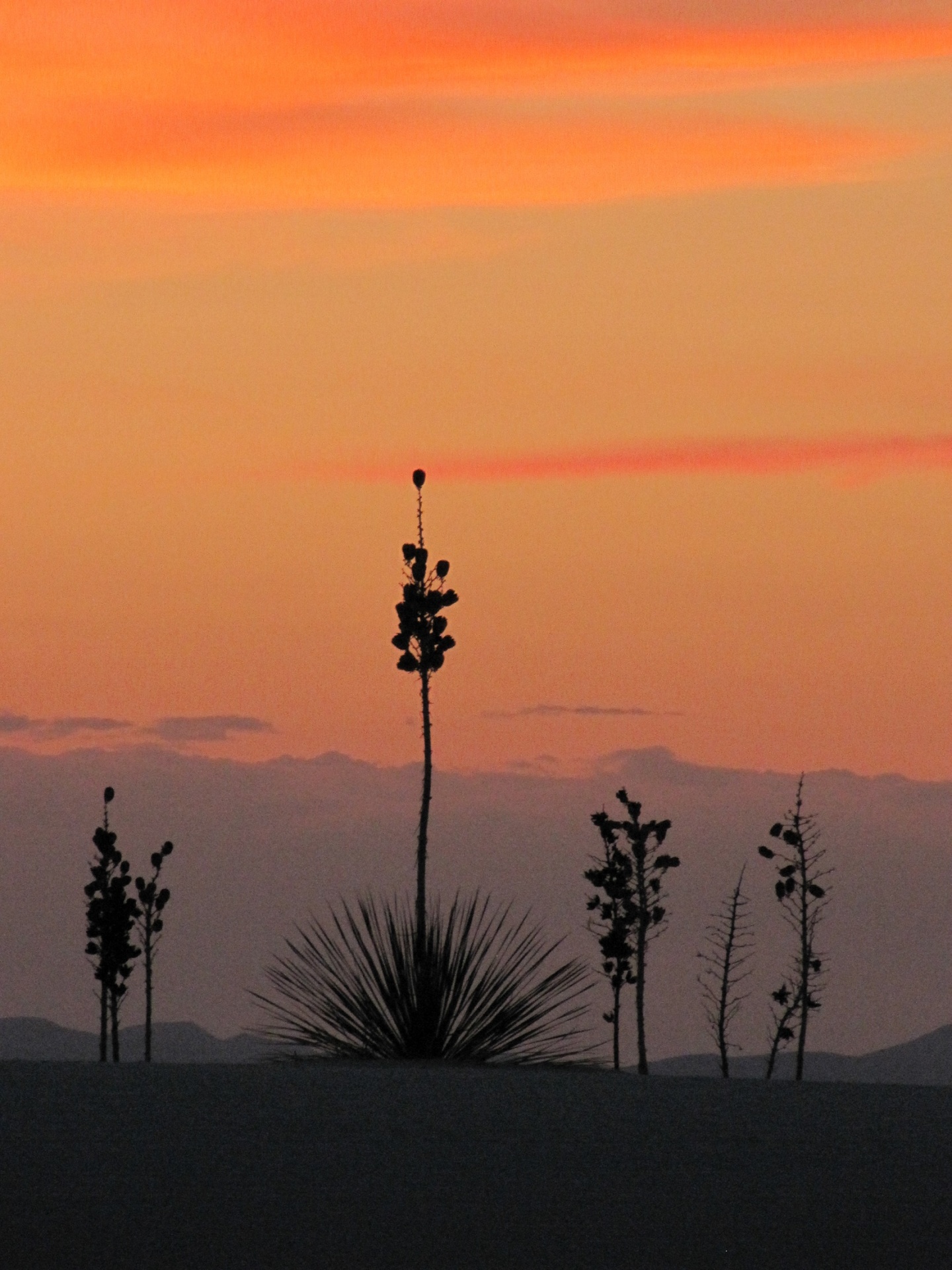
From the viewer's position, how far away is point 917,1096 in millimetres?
14242

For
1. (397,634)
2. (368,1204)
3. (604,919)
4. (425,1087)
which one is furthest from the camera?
(604,919)

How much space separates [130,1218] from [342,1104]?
319 cm

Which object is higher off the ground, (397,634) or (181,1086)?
(397,634)

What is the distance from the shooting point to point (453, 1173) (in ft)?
35.2

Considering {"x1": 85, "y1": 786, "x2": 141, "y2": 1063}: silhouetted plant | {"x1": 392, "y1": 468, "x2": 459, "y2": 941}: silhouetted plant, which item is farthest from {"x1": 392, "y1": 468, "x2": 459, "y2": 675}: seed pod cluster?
{"x1": 85, "y1": 786, "x2": 141, "y2": 1063}: silhouetted plant

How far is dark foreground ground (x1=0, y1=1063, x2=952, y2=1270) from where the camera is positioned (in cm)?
936

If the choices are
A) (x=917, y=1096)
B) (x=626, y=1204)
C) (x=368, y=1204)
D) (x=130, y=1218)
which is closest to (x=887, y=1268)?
(x=626, y=1204)

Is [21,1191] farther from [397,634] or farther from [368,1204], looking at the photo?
[397,634]

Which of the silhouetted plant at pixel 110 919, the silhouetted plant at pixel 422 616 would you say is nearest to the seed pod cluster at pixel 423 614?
the silhouetted plant at pixel 422 616

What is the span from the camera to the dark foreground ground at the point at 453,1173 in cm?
936

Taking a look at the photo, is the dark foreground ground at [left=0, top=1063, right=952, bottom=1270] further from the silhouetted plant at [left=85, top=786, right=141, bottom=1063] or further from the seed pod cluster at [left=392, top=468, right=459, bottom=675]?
the silhouetted plant at [left=85, top=786, right=141, bottom=1063]

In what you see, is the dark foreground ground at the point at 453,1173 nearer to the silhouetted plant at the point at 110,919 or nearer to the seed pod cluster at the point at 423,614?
the seed pod cluster at the point at 423,614

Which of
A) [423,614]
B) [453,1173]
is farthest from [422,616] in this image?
[453,1173]

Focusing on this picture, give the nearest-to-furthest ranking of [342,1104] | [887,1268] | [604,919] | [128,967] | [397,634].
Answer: [887,1268]
[342,1104]
[397,634]
[604,919]
[128,967]
